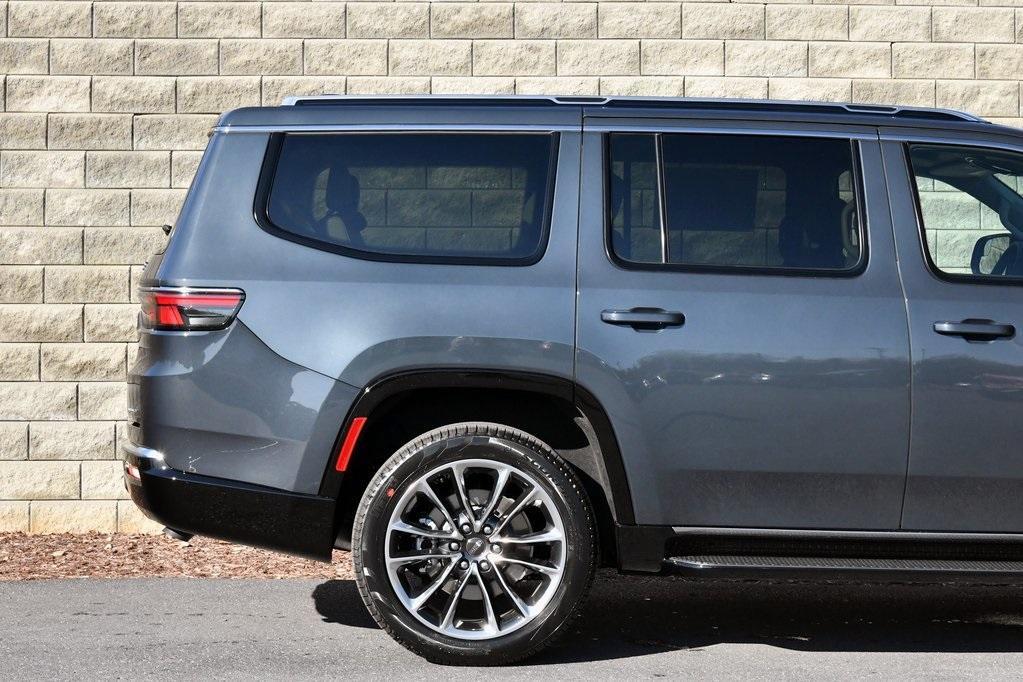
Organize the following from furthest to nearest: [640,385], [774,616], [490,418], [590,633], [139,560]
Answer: [139,560] → [774,616] → [590,633] → [490,418] → [640,385]

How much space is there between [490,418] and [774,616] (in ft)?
5.77

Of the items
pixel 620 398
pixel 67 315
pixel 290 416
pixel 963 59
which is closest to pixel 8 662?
pixel 290 416

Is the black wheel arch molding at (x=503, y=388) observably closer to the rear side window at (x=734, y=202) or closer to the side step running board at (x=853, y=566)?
the side step running board at (x=853, y=566)

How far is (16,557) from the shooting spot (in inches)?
279

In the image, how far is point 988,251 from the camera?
4.87 m

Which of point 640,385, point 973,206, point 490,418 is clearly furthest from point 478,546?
point 973,206

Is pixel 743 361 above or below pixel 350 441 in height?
above

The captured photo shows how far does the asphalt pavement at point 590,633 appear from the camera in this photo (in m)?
4.66

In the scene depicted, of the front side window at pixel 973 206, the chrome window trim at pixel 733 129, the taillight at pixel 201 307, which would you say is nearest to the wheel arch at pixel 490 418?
the taillight at pixel 201 307

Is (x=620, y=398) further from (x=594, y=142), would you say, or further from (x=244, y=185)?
(x=244, y=185)

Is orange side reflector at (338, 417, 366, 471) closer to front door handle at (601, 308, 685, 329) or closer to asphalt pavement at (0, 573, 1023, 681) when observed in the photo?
asphalt pavement at (0, 573, 1023, 681)

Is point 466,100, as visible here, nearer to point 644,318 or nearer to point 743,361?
point 644,318

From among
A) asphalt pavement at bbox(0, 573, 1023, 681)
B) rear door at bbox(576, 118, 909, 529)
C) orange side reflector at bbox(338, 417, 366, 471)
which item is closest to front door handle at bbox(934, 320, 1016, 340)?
rear door at bbox(576, 118, 909, 529)

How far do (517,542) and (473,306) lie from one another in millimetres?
838
